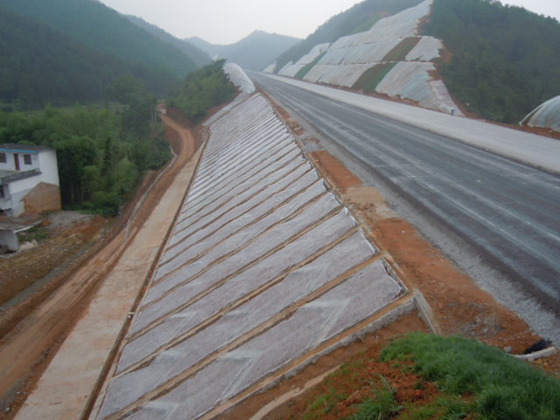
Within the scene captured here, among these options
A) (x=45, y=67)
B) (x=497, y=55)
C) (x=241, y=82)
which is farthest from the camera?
(x=45, y=67)

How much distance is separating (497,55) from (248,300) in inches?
2198

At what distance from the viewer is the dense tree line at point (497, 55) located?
147ft

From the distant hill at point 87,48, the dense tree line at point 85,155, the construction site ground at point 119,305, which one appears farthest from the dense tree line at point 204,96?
the construction site ground at point 119,305

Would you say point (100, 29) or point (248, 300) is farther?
point (100, 29)

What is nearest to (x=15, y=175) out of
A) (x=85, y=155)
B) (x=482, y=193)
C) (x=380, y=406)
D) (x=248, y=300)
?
(x=85, y=155)

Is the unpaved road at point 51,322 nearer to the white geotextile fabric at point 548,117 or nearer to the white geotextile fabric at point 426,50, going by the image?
the white geotextile fabric at point 548,117

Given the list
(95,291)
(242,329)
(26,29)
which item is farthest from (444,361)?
(26,29)

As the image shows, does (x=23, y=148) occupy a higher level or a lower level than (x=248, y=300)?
higher

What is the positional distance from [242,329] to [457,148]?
1694cm

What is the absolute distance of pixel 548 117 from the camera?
29.3 m

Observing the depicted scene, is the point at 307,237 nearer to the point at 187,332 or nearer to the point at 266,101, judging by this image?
the point at 187,332

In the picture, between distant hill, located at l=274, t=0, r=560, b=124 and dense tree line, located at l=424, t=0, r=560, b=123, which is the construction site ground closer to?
distant hill, located at l=274, t=0, r=560, b=124

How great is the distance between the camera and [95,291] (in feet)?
66.9

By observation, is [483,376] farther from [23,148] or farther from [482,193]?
[23,148]
